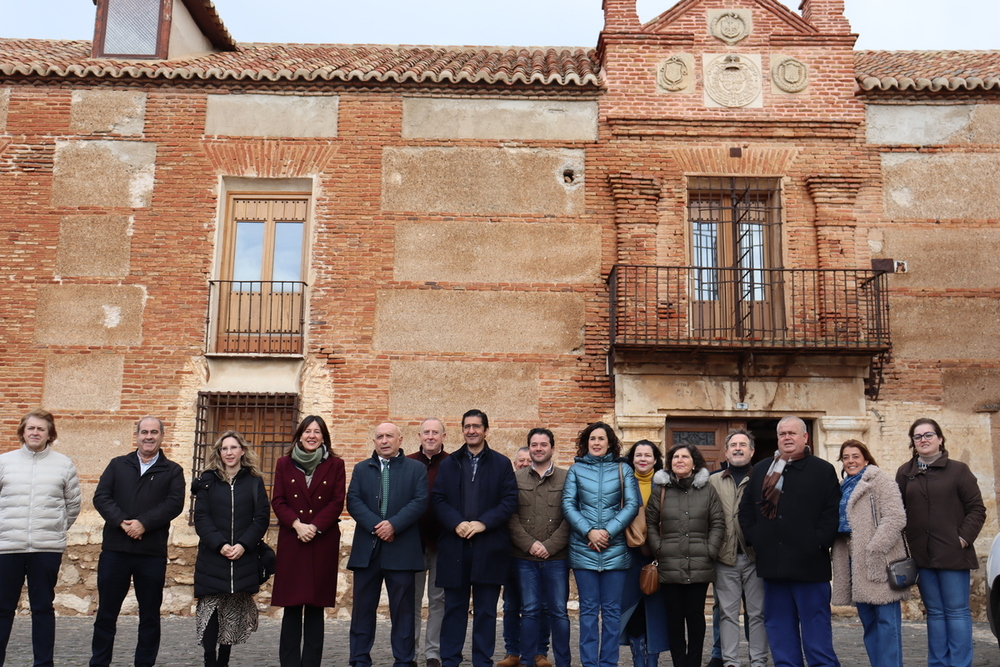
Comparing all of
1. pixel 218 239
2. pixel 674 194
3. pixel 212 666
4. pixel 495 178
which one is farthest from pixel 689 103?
pixel 212 666

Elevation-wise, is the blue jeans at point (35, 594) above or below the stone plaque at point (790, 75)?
below

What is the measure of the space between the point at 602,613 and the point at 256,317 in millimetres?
6418

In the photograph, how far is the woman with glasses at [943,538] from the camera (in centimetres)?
625

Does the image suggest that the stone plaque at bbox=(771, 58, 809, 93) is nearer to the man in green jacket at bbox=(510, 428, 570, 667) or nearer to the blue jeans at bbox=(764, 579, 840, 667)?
the man in green jacket at bbox=(510, 428, 570, 667)

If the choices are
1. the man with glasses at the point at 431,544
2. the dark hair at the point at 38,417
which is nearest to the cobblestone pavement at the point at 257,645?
the man with glasses at the point at 431,544

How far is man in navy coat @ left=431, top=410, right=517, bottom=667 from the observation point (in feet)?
21.0

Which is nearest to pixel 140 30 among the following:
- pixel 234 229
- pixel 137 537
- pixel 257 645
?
pixel 234 229

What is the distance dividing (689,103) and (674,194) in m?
1.15

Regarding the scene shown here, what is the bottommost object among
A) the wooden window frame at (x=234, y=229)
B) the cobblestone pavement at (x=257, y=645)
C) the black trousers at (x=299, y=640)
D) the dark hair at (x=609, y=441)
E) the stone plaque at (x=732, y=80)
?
the cobblestone pavement at (x=257, y=645)

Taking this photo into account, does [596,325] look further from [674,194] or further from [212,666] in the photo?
[212,666]

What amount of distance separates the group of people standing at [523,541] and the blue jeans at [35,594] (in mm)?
13

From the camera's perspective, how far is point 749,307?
11.3m

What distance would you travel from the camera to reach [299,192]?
1165 cm

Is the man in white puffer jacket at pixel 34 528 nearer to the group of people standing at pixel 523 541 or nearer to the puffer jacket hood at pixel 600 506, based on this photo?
the group of people standing at pixel 523 541
